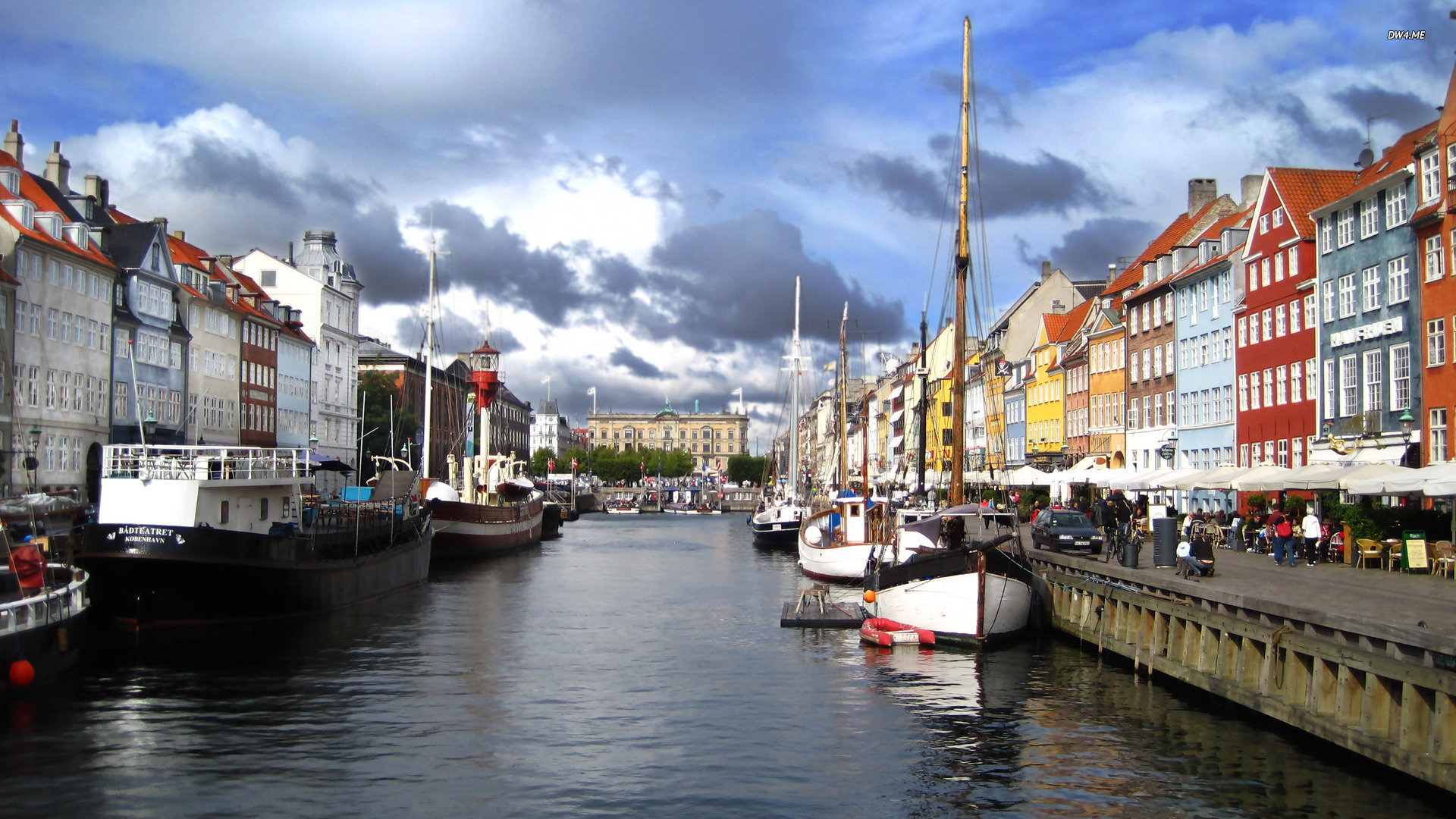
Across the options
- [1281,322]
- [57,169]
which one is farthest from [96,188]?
[1281,322]

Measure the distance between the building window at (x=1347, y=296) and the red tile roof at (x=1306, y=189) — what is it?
4524 mm

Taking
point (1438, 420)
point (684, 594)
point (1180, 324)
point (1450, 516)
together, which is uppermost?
point (1180, 324)

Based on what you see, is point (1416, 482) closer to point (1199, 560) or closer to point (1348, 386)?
point (1199, 560)

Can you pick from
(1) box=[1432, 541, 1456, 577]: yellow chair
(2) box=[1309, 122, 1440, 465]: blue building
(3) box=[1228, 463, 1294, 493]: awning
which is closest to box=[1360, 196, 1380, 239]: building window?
(2) box=[1309, 122, 1440, 465]: blue building

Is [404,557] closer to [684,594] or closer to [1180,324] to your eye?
[684,594]

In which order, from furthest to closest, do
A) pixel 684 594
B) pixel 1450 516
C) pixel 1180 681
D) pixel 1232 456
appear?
pixel 1232 456, pixel 684 594, pixel 1450 516, pixel 1180 681

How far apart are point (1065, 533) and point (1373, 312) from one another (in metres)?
15.6

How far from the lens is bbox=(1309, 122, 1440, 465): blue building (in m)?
44.6

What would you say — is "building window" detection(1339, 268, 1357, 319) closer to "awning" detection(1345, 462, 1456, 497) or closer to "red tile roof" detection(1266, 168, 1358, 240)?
"red tile roof" detection(1266, 168, 1358, 240)

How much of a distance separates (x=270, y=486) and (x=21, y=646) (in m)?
15.1

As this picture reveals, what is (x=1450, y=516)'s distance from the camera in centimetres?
3666

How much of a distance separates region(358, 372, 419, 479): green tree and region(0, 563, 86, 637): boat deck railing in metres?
80.1

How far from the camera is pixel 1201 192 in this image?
7956 centimetres

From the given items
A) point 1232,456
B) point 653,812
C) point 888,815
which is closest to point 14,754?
point 653,812
